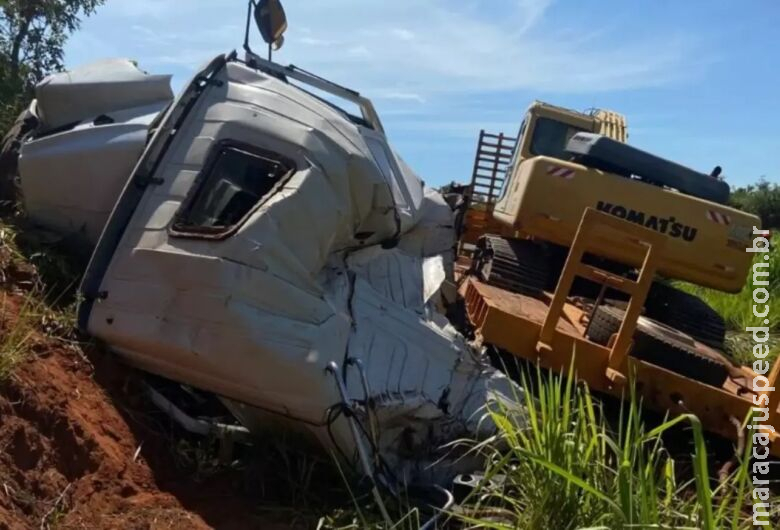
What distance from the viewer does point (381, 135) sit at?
638cm

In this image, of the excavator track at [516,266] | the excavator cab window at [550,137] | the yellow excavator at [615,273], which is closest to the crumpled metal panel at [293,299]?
the yellow excavator at [615,273]

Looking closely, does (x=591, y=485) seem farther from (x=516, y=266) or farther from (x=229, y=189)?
(x=516, y=266)

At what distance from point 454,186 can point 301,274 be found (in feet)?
18.3

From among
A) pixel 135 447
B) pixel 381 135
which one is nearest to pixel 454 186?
pixel 381 135

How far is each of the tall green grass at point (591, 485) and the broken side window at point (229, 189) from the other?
5.93 ft

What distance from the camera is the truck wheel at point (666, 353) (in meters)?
5.78

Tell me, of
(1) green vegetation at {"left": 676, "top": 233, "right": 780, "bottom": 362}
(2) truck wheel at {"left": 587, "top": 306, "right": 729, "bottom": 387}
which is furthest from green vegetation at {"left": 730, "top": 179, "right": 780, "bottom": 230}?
(2) truck wheel at {"left": 587, "top": 306, "right": 729, "bottom": 387}

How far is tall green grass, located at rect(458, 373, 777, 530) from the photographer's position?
9.08 feet

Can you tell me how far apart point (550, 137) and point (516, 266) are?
12.1 feet

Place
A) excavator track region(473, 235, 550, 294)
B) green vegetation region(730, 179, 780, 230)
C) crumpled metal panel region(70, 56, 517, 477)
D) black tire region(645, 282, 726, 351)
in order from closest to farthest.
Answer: crumpled metal panel region(70, 56, 517, 477), excavator track region(473, 235, 550, 294), black tire region(645, 282, 726, 351), green vegetation region(730, 179, 780, 230)

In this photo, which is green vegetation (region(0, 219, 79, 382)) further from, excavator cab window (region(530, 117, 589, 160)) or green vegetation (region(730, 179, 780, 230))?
green vegetation (region(730, 179, 780, 230))

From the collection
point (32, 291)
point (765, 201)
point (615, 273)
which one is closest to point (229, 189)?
point (32, 291)

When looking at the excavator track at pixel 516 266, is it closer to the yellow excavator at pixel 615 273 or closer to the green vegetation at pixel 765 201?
the yellow excavator at pixel 615 273

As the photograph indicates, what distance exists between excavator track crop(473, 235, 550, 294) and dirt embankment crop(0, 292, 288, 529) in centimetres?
382
